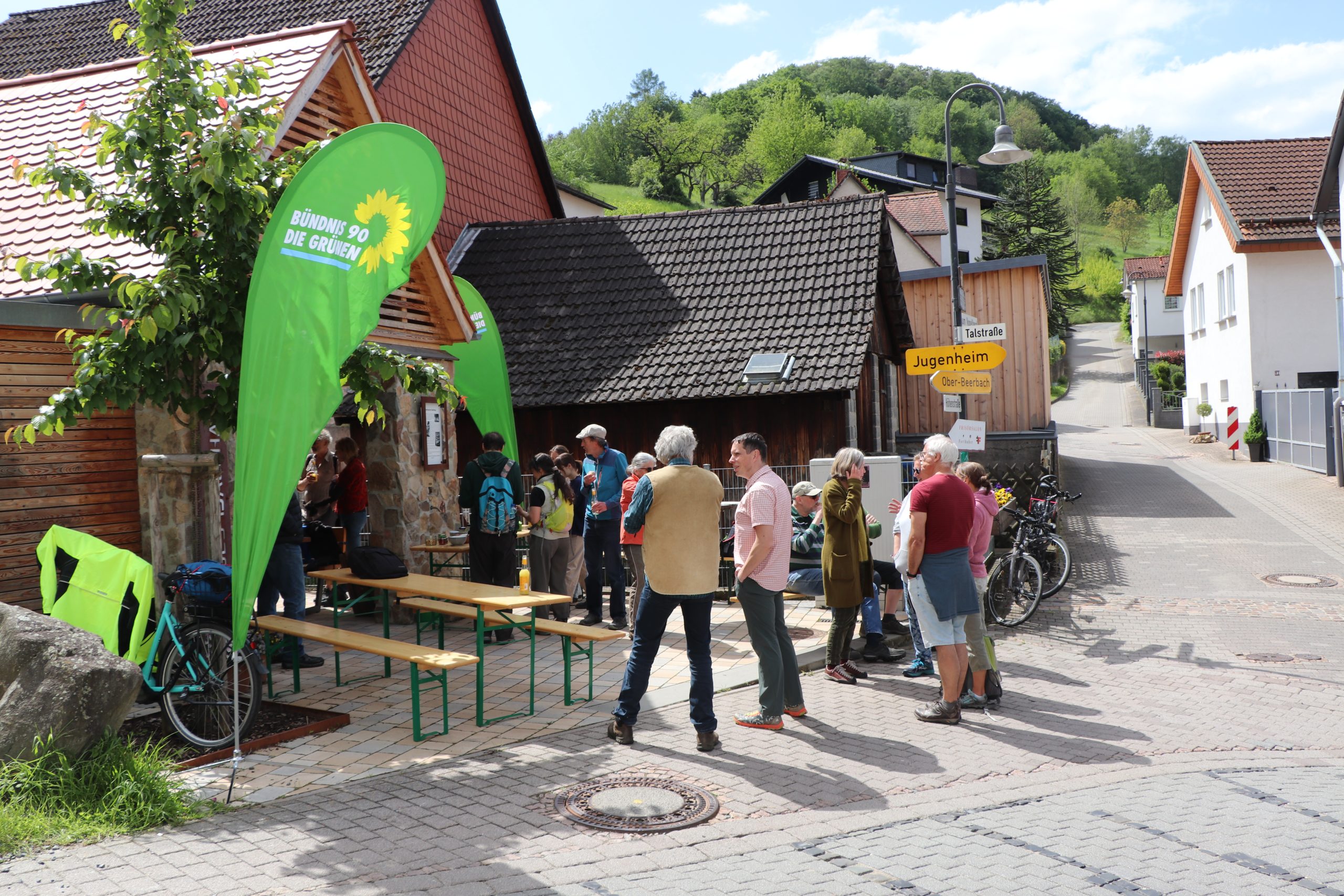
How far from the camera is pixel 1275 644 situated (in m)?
9.30

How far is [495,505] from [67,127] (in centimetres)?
498

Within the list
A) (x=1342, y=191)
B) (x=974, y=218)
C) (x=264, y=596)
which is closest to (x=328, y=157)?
(x=264, y=596)

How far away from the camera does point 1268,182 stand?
29.5 m

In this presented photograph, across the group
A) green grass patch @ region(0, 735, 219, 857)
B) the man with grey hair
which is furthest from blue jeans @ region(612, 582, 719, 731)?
green grass patch @ region(0, 735, 219, 857)

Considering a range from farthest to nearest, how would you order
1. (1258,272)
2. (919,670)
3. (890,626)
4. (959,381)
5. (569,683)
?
(1258,272) → (959,381) → (890,626) → (919,670) → (569,683)

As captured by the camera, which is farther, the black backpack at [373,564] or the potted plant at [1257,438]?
the potted plant at [1257,438]

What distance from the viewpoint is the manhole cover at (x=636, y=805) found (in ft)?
17.2

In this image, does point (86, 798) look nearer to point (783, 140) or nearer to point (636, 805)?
point (636, 805)

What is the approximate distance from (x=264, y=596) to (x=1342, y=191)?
2403 centimetres

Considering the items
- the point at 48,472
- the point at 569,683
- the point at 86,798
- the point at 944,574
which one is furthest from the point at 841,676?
the point at 48,472

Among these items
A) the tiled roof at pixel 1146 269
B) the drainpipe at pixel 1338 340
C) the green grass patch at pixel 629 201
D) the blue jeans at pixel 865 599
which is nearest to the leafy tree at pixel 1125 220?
the tiled roof at pixel 1146 269

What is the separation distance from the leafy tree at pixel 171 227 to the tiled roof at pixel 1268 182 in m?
26.7

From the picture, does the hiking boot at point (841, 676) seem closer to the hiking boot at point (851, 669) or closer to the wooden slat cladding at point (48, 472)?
the hiking boot at point (851, 669)

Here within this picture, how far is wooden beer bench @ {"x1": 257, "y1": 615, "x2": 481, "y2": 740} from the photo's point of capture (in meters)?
6.46
